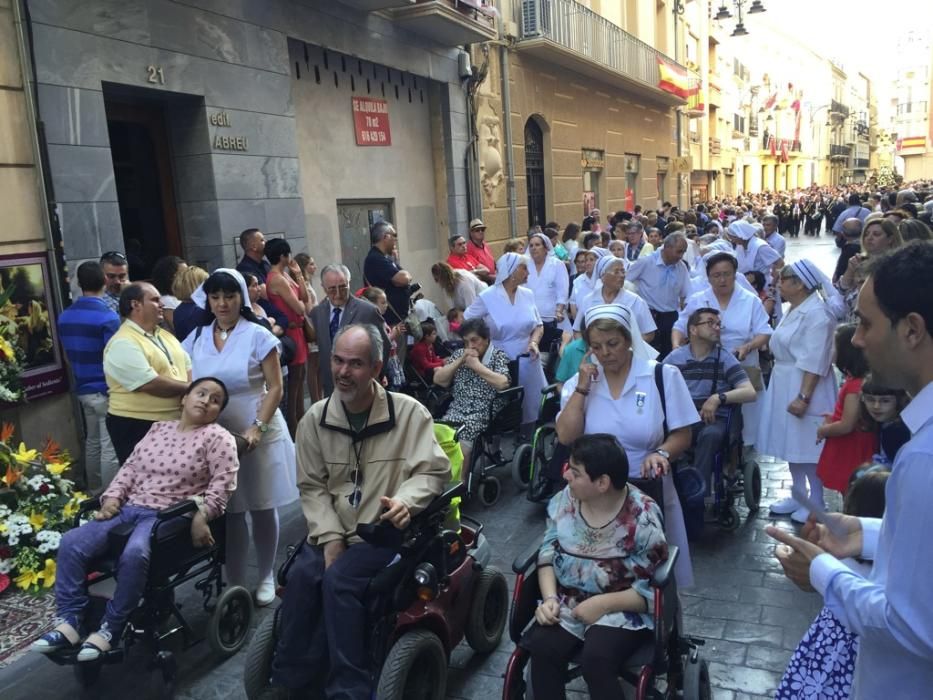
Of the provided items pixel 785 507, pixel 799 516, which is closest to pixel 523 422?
pixel 785 507

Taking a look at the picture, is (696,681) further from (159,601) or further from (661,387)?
(159,601)

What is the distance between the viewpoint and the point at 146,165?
7.79 metres

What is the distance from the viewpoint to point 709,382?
486 centimetres

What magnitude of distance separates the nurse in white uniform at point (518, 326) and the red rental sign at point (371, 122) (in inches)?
196

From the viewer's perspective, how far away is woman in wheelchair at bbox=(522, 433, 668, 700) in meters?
2.76

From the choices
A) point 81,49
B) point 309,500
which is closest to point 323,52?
point 81,49

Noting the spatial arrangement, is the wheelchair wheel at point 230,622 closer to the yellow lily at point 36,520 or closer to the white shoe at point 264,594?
the white shoe at point 264,594

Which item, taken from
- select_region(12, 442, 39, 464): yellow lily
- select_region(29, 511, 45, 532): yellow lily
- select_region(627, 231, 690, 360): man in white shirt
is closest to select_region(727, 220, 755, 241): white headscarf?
select_region(627, 231, 690, 360): man in white shirt

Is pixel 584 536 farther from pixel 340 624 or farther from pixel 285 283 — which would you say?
pixel 285 283

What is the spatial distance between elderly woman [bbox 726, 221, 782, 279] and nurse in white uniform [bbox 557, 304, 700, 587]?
6.55m

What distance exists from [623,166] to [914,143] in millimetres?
68760

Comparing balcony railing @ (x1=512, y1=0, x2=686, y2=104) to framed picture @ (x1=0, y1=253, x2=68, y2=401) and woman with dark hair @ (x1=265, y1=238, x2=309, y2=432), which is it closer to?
woman with dark hair @ (x1=265, y1=238, x2=309, y2=432)

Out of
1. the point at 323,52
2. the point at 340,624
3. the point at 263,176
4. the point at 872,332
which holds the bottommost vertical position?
the point at 340,624

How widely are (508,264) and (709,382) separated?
2.69 m
